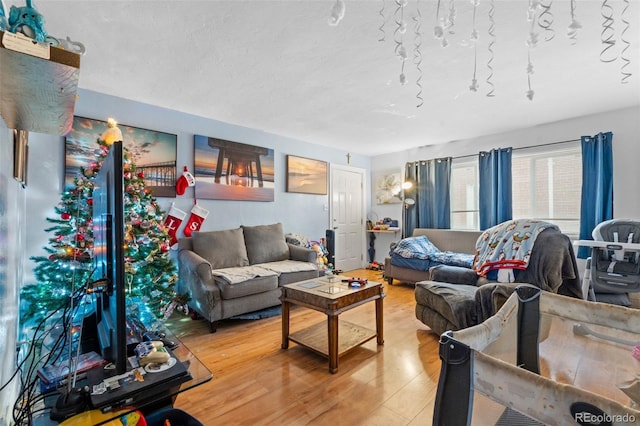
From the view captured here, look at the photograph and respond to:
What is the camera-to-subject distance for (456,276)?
287cm

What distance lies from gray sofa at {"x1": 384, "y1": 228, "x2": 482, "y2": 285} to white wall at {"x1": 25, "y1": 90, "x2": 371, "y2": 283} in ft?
4.59

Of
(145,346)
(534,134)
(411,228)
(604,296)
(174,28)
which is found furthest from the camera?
(411,228)

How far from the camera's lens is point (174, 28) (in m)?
1.85

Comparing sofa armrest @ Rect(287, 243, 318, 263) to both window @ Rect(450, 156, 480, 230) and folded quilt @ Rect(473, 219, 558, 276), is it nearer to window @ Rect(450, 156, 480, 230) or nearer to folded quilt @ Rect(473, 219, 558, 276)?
folded quilt @ Rect(473, 219, 558, 276)

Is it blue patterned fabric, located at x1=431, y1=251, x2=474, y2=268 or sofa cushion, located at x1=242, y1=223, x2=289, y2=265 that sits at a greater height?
sofa cushion, located at x1=242, y1=223, x2=289, y2=265

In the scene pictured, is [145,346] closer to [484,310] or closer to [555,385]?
[555,385]

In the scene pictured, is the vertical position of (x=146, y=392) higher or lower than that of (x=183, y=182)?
lower

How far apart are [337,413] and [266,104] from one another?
288cm

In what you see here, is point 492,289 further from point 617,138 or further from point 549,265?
point 617,138

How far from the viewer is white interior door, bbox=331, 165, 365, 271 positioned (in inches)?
207

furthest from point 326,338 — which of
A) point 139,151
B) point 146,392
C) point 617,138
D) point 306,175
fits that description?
point 617,138

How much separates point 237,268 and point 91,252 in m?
1.36

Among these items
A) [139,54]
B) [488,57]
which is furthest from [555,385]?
[139,54]

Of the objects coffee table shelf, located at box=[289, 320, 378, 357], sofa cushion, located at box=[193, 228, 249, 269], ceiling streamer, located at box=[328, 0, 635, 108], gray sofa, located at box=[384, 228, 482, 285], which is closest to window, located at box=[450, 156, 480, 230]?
gray sofa, located at box=[384, 228, 482, 285]
